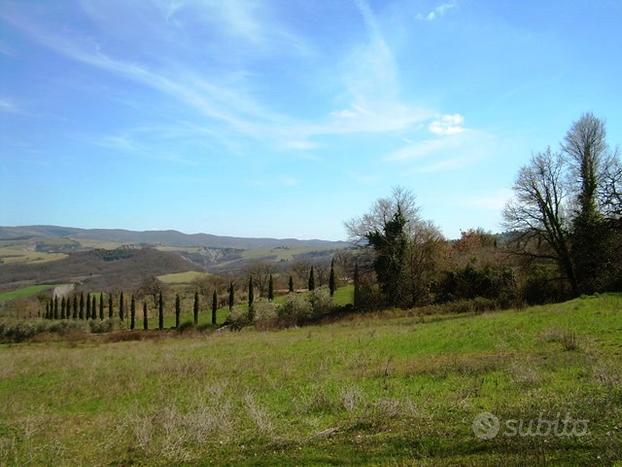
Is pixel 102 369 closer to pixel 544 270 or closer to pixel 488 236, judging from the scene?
pixel 544 270

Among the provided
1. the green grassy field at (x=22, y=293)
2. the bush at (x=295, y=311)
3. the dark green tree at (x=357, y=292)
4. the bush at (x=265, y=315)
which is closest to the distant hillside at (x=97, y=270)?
the green grassy field at (x=22, y=293)

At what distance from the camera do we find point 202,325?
6581cm

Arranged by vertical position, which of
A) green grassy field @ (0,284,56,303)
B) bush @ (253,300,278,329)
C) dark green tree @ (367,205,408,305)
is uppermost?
dark green tree @ (367,205,408,305)

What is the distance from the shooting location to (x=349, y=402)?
34.7 feet

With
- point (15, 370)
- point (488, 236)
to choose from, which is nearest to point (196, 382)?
point (15, 370)

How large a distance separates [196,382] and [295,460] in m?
10.7

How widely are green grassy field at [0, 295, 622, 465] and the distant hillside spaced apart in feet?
465

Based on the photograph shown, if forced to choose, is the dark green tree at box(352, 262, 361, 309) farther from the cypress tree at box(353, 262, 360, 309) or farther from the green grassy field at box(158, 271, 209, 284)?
the green grassy field at box(158, 271, 209, 284)

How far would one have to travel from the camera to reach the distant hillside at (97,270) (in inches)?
6280

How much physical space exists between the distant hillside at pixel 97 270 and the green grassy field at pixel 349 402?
465ft

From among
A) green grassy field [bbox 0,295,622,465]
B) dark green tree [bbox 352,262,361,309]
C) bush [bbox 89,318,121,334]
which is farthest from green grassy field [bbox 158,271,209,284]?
green grassy field [bbox 0,295,622,465]

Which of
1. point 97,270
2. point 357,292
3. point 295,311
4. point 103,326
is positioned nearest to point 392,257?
point 357,292

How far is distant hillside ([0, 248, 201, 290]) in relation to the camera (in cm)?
15950

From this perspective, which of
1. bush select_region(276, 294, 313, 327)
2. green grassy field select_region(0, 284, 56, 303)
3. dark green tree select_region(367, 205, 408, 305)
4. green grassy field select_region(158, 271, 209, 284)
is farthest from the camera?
green grassy field select_region(158, 271, 209, 284)
